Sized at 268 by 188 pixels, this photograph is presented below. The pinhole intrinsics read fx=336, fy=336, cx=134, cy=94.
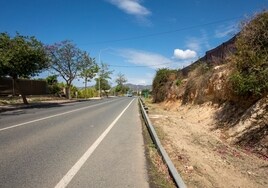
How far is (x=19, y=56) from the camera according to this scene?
29.6 m

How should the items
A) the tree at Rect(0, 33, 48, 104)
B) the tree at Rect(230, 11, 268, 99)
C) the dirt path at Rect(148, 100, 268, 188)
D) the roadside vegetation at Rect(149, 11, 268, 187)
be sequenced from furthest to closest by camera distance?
1. the tree at Rect(0, 33, 48, 104)
2. the tree at Rect(230, 11, 268, 99)
3. the roadside vegetation at Rect(149, 11, 268, 187)
4. the dirt path at Rect(148, 100, 268, 188)

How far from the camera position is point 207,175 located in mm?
6945

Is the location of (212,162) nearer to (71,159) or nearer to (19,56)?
(71,159)

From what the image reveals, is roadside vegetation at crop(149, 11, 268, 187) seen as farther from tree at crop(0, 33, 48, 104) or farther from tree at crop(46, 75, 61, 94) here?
tree at crop(46, 75, 61, 94)

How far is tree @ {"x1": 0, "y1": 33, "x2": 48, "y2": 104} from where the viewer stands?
28922 mm

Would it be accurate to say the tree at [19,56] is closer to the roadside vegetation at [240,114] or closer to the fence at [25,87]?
the fence at [25,87]

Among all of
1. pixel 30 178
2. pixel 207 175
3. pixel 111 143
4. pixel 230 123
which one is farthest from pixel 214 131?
pixel 30 178

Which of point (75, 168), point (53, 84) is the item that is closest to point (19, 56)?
point (75, 168)

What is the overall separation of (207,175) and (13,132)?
25.7 ft

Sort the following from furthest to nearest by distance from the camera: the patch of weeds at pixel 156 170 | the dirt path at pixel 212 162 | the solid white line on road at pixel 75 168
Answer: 1. the dirt path at pixel 212 162
2. the patch of weeds at pixel 156 170
3. the solid white line on road at pixel 75 168

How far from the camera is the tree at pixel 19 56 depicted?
2892 cm

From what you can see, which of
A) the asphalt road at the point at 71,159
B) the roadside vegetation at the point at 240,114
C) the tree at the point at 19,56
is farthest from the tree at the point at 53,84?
the asphalt road at the point at 71,159

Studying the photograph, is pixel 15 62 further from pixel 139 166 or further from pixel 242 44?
pixel 139 166

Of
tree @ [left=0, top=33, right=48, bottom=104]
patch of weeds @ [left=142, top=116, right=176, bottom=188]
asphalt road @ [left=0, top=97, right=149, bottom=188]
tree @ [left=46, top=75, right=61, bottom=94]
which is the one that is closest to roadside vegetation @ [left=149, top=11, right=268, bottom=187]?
patch of weeds @ [left=142, top=116, right=176, bottom=188]
